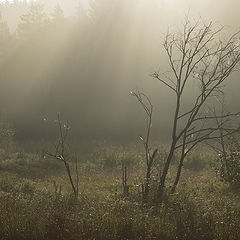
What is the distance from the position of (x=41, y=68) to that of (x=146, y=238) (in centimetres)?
3452

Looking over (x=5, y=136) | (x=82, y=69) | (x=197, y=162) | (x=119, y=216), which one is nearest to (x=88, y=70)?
(x=82, y=69)

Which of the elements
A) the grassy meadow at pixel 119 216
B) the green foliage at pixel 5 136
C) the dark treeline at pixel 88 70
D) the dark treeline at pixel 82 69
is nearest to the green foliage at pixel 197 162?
the grassy meadow at pixel 119 216

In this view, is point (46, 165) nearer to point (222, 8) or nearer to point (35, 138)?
point (35, 138)

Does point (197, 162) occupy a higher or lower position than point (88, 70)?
lower

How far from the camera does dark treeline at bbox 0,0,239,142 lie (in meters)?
34.5

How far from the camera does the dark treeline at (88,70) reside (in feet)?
113

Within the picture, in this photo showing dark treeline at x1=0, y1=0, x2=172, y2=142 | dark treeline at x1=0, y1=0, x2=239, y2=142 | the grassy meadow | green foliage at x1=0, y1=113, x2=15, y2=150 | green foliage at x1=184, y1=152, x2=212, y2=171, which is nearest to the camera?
the grassy meadow

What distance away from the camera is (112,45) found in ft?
131

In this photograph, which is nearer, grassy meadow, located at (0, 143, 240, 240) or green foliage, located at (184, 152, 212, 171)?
grassy meadow, located at (0, 143, 240, 240)

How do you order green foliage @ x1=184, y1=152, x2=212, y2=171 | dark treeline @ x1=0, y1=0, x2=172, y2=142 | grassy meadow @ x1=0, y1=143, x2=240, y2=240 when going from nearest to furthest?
1. grassy meadow @ x1=0, y1=143, x2=240, y2=240
2. green foliage @ x1=184, y1=152, x2=212, y2=171
3. dark treeline @ x1=0, y1=0, x2=172, y2=142

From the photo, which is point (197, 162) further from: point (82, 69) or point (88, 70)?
point (82, 69)

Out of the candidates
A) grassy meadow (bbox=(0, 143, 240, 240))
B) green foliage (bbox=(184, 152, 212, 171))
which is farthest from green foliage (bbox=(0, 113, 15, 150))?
green foliage (bbox=(184, 152, 212, 171))

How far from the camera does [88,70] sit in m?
37.7

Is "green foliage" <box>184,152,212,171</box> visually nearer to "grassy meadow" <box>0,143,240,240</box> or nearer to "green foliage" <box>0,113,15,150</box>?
"grassy meadow" <box>0,143,240,240</box>
